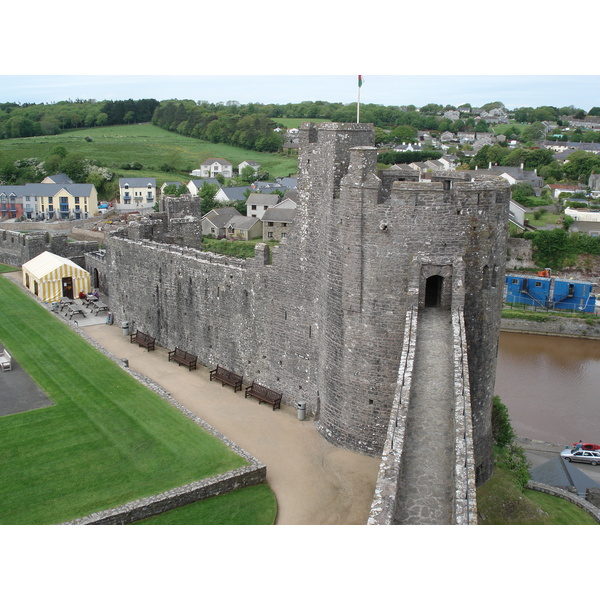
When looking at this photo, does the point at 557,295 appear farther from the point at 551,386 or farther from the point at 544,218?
the point at 544,218

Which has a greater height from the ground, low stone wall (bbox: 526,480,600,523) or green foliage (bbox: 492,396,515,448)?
green foliage (bbox: 492,396,515,448)

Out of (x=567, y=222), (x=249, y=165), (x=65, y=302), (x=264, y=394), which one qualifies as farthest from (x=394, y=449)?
(x=249, y=165)

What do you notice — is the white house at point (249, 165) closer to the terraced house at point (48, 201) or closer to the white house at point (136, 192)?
the white house at point (136, 192)

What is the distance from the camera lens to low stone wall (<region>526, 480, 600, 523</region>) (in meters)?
15.0

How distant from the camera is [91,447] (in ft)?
48.2

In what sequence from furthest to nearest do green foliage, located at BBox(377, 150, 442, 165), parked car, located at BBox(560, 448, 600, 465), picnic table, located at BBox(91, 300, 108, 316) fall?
green foliage, located at BBox(377, 150, 442, 165) → picnic table, located at BBox(91, 300, 108, 316) → parked car, located at BBox(560, 448, 600, 465)

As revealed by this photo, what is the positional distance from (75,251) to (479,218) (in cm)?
2431

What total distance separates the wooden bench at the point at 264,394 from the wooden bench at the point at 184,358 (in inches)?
100

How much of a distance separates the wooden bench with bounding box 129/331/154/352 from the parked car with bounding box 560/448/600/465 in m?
12.8

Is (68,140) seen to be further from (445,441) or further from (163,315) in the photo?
(445,441)

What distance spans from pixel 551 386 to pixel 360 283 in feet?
51.5

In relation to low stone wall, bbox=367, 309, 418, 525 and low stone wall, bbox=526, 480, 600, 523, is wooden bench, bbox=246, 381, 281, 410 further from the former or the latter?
low stone wall, bbox=526, 480, 600, 523

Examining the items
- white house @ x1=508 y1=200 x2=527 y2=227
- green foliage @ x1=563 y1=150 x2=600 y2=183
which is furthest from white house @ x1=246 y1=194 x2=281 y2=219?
green foliage @ x1=563 y1=150 x2=600 y2=183

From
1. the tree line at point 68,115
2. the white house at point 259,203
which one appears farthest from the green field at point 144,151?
the white house at point 259,203
